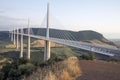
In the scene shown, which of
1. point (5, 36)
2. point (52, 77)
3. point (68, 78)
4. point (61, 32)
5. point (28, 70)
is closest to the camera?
point (52, 77)

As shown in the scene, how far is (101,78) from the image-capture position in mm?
10227

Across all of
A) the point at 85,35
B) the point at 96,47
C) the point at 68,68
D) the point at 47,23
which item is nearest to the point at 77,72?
the point at 68,68

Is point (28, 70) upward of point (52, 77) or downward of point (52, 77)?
downward

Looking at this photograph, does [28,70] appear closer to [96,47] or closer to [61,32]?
[96,47]

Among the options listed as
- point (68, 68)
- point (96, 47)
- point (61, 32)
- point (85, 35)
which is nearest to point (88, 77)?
point (68, 68)

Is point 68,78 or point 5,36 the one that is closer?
point 68,78

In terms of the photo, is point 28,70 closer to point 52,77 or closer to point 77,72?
point 77,72

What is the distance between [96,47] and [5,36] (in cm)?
14839

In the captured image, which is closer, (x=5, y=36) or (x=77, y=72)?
(x=77, y=72)

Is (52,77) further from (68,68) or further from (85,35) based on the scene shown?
(85,35)

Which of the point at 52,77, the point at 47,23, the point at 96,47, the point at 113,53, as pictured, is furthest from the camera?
the point at 47,23

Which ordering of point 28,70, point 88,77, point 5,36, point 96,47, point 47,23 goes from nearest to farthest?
point 88,77 → point 28,70 → point 96,47 → point 47,23 → point 5,36

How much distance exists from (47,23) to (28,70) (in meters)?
24.0

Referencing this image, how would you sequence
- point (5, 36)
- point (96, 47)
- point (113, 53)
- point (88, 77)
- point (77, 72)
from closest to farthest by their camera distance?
1. point (88, 77)
2. point (77, 72)
3. point (113, 53)
4. point (96, 47)
5. point (5, 36)
